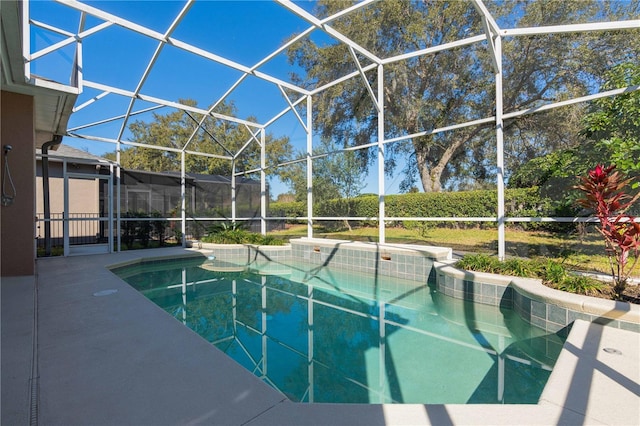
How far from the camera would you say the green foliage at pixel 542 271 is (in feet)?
10.9

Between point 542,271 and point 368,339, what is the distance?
2757 millimetres

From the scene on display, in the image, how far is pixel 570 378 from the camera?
6.01 feet

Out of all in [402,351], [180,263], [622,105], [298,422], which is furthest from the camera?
[180,263]

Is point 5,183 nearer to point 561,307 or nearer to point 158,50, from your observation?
point 158,50

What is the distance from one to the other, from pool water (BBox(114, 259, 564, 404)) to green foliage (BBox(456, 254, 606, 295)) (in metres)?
0.63

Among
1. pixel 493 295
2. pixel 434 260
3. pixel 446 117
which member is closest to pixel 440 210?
pixel 446 117

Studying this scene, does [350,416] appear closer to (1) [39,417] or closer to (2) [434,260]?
(1) [39,417]

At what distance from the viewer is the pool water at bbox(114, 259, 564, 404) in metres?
2.29

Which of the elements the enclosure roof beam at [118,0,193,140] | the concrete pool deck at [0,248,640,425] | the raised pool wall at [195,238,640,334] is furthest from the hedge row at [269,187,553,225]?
the enclosure roof beam at [118,0,193,140]

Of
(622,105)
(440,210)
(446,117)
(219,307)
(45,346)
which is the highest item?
(446,117)

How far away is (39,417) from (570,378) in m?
3.04

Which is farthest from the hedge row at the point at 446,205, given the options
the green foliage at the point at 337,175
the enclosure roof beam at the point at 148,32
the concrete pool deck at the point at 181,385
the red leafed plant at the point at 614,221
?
the enclosure roof beam at the point at 148,32

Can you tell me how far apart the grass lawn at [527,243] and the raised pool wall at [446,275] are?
1241 mm

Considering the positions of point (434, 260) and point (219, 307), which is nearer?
point (219, 307)
